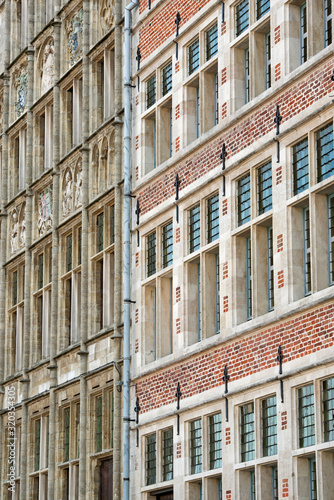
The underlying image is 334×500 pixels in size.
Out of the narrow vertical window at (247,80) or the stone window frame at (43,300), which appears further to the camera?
the stone window frame at (43,300)

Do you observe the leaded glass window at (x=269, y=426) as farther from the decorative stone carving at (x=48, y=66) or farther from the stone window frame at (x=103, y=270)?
the decorative stone carving at (x=48, y=66)

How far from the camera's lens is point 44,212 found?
30.1 metres

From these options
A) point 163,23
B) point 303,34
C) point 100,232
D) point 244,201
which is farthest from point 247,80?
point 100,232

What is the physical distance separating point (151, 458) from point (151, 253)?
352 centimetres

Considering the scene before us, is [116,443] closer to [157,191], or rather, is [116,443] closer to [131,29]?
[157,191]

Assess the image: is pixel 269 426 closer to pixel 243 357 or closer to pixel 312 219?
pixel 243 357

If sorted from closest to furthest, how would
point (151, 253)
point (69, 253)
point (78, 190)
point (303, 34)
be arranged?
point (303, 34) < point (151, 253) < point (78, 190) < point (69, 253)

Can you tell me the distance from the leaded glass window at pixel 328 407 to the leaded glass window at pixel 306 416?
0.89 feet

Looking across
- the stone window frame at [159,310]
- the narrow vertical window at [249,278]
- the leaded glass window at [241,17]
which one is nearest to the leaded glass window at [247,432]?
the narrow vertical window at [249,278]

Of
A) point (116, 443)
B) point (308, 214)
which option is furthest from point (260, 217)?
point (116, 443)

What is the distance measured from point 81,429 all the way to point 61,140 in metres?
6.34

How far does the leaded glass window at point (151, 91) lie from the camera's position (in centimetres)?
2583

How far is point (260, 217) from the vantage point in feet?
70.2

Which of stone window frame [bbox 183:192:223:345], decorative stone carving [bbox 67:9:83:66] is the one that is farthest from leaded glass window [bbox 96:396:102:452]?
decorative stone carving [bbox 67:9:83:66]
